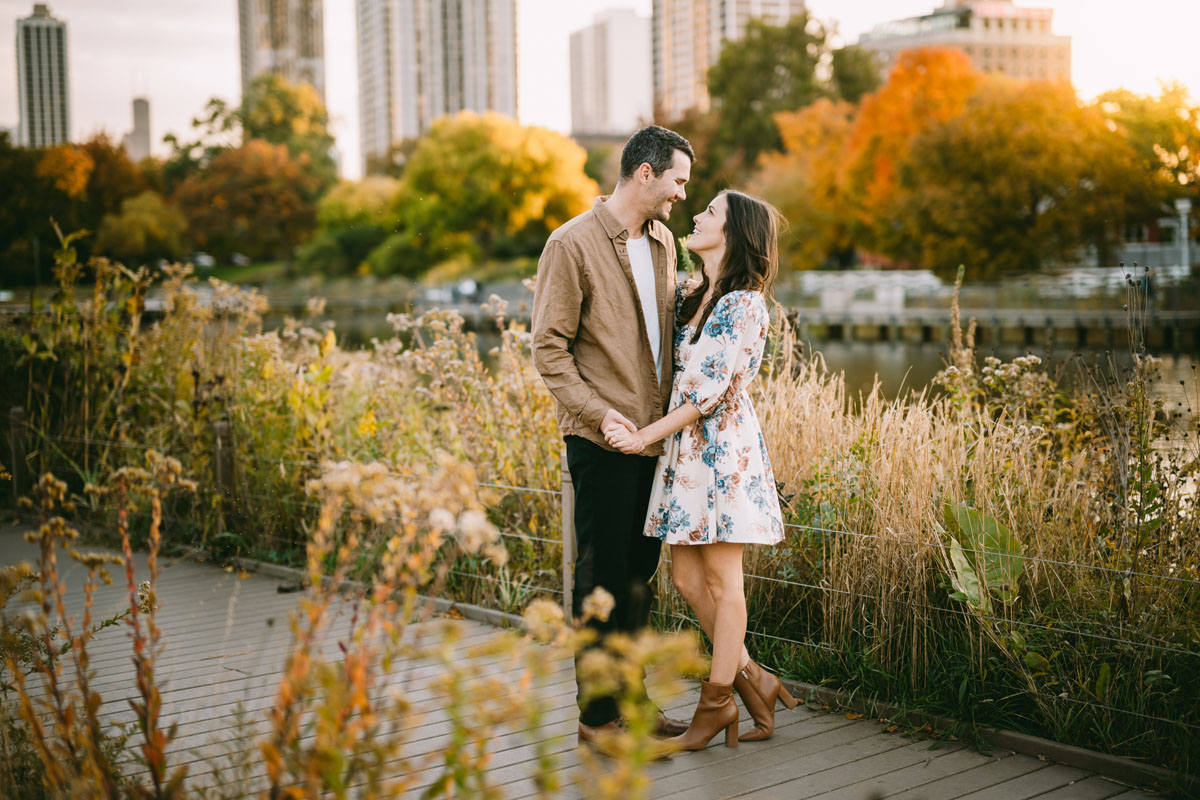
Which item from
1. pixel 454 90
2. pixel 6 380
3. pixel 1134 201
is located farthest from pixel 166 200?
pixel 454 90

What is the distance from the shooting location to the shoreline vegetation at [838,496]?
10.8 ft

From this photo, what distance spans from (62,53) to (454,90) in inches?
5358

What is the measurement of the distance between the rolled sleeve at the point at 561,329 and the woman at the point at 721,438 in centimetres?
18

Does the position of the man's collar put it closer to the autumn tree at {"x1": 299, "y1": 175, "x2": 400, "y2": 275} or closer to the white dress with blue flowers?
the white dress with blue flowers

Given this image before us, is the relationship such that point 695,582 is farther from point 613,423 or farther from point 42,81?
point 42,81

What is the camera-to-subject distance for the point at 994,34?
11731cm

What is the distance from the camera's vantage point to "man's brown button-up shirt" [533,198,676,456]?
10.2ft

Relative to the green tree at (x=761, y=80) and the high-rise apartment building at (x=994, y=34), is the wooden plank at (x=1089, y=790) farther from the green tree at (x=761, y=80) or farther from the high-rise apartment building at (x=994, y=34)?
the high-rise apartment building at (x=994, y=34)

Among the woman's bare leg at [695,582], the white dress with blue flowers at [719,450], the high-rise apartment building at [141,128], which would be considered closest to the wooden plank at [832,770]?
the woman's bare leg at [695,582]

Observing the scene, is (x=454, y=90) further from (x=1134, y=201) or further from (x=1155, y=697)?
(x=1155, y=697)

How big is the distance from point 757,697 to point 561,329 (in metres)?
1.29

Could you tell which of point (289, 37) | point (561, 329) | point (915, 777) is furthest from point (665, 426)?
point (289, 37)

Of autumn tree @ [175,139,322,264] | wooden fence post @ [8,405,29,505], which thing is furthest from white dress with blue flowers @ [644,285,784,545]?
autumn tree @ [175,139,322,264]

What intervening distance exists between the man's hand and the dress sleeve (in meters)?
0.19
